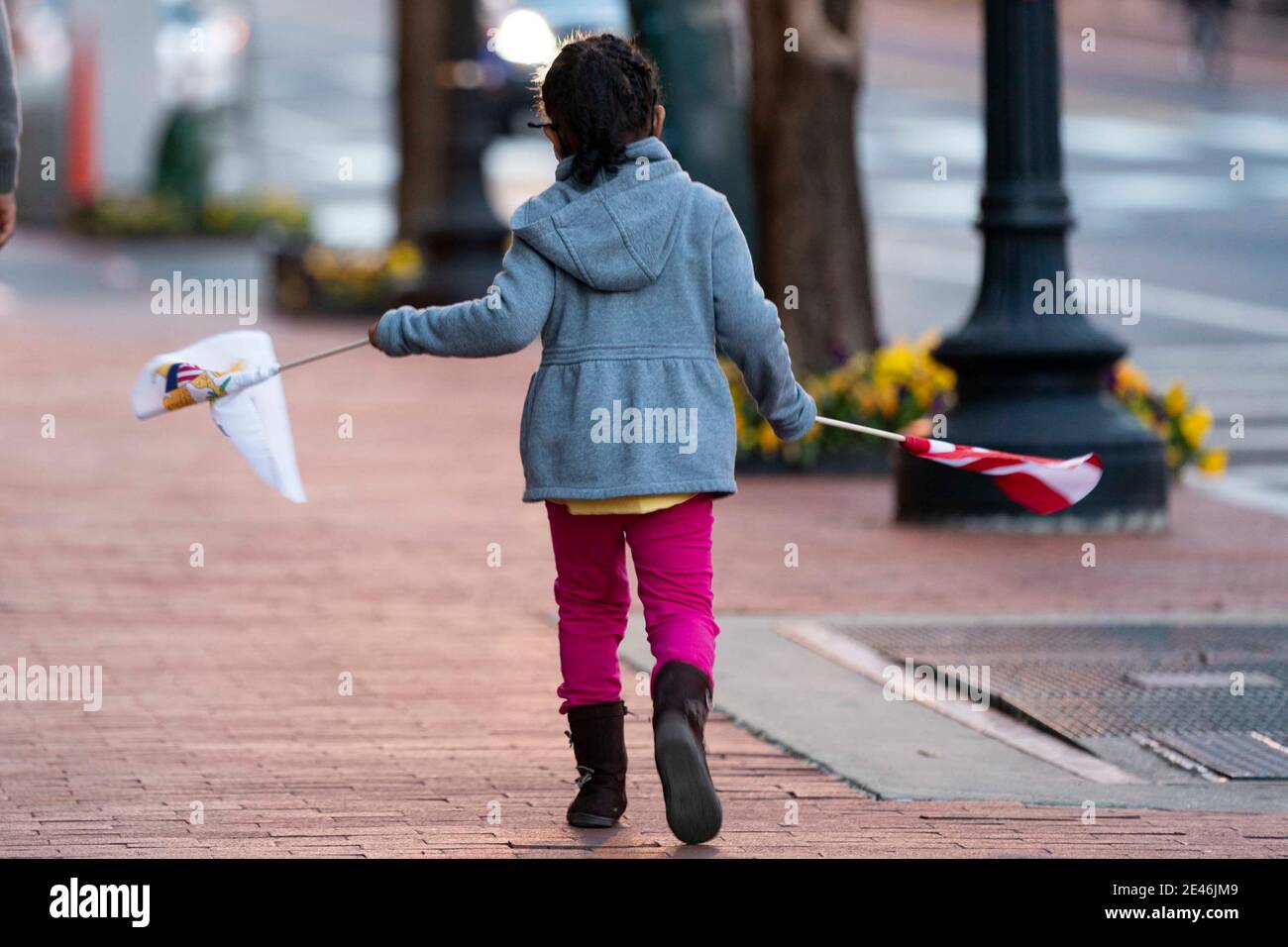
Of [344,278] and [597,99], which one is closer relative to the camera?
[597,99]

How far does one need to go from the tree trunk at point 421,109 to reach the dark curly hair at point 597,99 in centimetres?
1768

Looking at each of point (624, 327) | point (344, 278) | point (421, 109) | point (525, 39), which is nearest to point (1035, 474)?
point (624, 327)

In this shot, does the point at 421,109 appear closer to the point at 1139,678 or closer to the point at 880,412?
the point at 880,412

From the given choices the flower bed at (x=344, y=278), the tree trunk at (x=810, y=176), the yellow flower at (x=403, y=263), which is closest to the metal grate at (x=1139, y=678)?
the tree trunk at (x=810, y=176)

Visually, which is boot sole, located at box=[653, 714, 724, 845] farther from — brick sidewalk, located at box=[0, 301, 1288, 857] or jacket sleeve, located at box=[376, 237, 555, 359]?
jacket sleeve, located at box=[376, 237, 555, 359]

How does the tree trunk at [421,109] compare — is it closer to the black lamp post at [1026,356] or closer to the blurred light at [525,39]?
the blurred light at [525,39]

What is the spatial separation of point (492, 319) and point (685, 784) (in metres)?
1.01

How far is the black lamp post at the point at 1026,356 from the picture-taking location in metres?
9.95

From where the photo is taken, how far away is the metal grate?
6.23 meters

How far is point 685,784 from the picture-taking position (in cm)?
474

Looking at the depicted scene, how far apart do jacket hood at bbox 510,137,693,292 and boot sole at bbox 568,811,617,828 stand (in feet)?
3.75
